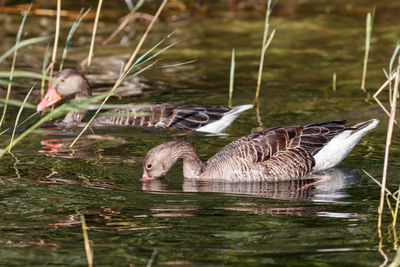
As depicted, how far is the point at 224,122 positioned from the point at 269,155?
8.18ft

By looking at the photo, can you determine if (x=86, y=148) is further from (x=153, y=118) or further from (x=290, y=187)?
(x=290, y=187)

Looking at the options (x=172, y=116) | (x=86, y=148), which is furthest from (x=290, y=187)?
(x=172, y=116)

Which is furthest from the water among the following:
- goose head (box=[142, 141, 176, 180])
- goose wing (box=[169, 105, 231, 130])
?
goose wing (box=[169, 105, 231, 130])

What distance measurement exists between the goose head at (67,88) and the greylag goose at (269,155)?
11.2 feet

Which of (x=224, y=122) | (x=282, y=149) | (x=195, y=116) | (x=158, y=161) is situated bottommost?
(x=158, y=161)

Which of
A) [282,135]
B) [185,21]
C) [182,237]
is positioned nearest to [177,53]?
[185,21]

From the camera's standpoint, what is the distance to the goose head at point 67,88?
11783 millimetres

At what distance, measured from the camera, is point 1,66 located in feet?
50.1

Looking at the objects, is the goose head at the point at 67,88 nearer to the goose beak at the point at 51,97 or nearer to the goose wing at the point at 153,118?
the goose beak at the point at 51,97

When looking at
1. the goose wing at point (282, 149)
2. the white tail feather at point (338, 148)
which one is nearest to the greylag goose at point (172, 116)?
the goose wing at point (282, 149)

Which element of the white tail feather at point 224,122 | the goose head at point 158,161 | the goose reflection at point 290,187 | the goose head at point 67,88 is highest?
the goose head at point 67,88

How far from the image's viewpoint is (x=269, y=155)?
909 cm

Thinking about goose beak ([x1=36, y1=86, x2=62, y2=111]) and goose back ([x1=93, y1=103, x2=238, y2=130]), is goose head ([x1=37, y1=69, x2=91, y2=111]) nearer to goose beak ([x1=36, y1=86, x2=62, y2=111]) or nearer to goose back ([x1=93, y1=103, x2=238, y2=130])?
goose beak ([x1=36, y1=86, x2=62, y2=111])

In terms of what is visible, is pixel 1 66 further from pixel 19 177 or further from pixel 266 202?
pixel 266 202
